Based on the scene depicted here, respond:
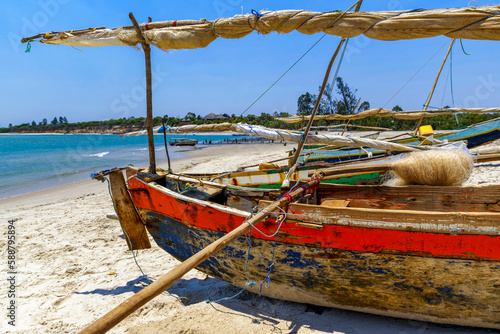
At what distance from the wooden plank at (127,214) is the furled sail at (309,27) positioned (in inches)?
83.4

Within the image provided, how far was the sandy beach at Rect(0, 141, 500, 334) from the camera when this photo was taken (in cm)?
302

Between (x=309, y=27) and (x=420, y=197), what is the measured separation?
99.6 inches

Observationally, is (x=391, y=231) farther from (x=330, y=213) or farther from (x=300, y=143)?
(x=300, y=143)

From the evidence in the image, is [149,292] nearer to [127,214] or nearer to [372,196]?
[127,214]

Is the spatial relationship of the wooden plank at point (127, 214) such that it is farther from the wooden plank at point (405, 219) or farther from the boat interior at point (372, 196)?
the wooden plank at point (405, 219)

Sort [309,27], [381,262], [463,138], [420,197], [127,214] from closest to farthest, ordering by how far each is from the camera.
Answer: [381,262]
[309,27]
[420,197]
[127,214]
[463,138]

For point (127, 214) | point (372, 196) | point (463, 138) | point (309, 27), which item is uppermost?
point (309, 27)

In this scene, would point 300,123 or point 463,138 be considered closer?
point 463,138

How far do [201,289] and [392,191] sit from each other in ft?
9.52

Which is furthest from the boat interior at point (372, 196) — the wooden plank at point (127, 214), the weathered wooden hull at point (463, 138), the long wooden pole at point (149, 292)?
the weathered wooden hull at point (463, 138)

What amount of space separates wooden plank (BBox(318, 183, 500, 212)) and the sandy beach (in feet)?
4.55

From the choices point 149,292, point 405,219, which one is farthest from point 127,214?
point 405,219

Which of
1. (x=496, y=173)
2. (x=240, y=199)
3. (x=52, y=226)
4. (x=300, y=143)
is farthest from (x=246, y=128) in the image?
(x=496, y=173)

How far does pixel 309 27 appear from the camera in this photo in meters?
3.47
